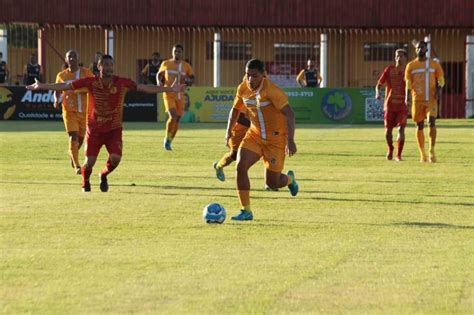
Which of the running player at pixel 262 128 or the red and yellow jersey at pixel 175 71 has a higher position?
the red and yellow jersey at pixel 175 71

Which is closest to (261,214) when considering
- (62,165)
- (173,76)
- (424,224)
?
(424,224)

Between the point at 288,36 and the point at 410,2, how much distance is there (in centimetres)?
478

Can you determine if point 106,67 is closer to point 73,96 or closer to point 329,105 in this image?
point 73,96

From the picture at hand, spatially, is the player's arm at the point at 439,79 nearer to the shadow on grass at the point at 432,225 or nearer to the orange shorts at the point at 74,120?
the orange shorts at the point at 74,120

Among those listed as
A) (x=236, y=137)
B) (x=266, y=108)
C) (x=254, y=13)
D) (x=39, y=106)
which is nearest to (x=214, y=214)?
(x=266, y=108)

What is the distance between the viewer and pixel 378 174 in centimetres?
2112

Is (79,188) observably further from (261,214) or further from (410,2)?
(410,2)

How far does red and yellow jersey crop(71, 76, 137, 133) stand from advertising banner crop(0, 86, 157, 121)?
23409 millimetres

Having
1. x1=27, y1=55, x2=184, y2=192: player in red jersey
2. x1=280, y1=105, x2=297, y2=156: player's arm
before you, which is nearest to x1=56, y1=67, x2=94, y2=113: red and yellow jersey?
x1=27, y1=55, x2=184, y2=192: player in red jersey

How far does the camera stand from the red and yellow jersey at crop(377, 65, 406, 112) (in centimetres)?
2464

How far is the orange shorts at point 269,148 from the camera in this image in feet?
47.8

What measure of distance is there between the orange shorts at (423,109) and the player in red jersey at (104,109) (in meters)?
8.22

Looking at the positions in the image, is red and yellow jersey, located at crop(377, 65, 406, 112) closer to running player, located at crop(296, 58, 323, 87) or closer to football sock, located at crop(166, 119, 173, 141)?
football sock, located at crop(166, 119, 173, 141)

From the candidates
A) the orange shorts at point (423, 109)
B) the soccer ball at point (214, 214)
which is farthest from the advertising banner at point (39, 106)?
the soccer ball at point (214, 214)
